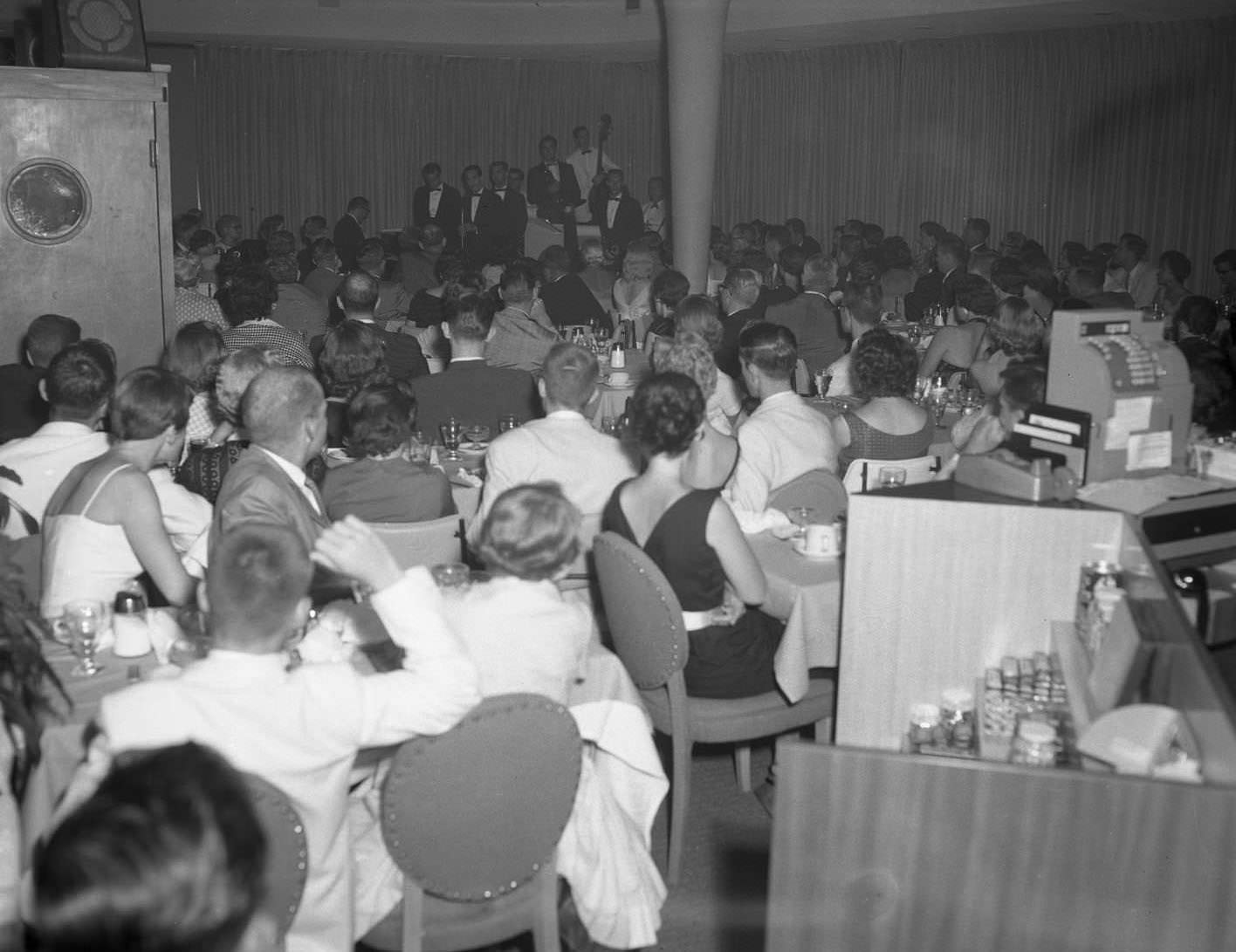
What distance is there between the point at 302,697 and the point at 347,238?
1154cm

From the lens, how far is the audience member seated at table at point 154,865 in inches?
48.2

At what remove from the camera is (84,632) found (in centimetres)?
313

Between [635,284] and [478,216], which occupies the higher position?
[478,216]

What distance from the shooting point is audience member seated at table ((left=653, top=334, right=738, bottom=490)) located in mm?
4676

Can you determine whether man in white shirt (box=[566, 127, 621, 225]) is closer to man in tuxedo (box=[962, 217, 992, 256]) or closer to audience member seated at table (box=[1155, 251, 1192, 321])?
man in tuxedo (box=[962, 217, 992, 256])

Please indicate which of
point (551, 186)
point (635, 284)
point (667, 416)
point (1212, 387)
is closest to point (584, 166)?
point (551, 186)

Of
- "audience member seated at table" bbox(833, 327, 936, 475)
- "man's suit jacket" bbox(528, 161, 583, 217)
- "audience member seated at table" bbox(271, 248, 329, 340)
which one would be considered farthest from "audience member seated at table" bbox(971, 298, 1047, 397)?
"man's suit jacket" bbox(528, 161, 583, 217)

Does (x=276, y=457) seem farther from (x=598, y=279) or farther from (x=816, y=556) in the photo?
(x=598, y=279)

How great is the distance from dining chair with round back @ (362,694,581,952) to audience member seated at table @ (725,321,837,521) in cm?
229

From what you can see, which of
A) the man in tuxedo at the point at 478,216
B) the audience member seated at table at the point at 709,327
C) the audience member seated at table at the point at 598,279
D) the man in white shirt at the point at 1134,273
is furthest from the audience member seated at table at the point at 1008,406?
the man in tuxedo at the point at 478,216

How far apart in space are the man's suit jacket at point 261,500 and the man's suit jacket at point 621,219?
10.3 metres

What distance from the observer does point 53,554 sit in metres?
3.55

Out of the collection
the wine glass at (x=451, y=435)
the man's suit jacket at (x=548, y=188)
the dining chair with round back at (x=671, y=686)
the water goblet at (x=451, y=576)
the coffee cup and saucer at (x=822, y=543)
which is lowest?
Answer: the dining chair with round back at (x=671, y=686)

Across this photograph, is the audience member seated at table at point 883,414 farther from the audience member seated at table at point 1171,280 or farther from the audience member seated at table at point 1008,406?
the audience member seated at table at point 1171,280
